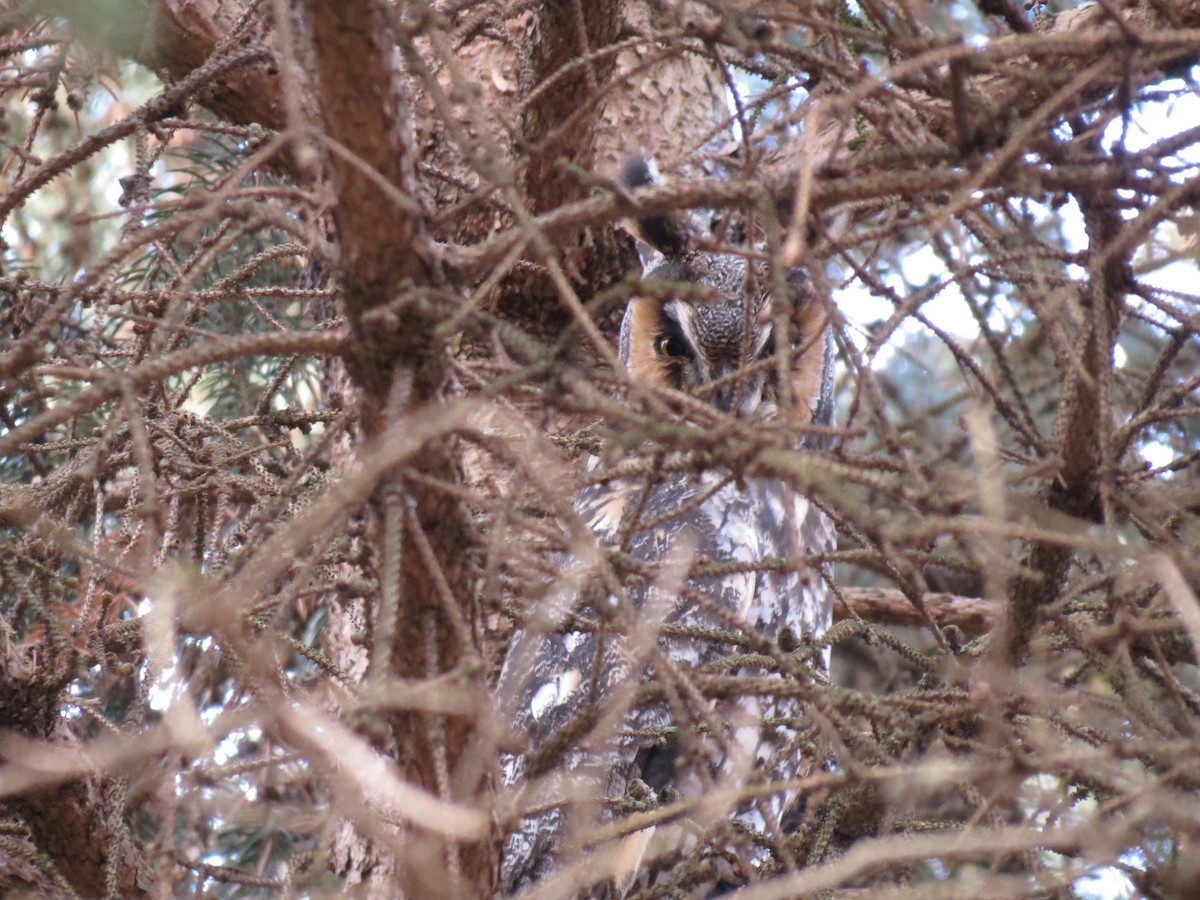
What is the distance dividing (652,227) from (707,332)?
0.89ft

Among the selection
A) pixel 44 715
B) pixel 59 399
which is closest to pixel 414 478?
pixel 44 715

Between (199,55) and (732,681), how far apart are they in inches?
74.1

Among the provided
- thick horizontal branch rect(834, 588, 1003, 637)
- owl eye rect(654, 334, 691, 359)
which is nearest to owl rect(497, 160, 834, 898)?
owl eye rect(654, 334, 691, 359)

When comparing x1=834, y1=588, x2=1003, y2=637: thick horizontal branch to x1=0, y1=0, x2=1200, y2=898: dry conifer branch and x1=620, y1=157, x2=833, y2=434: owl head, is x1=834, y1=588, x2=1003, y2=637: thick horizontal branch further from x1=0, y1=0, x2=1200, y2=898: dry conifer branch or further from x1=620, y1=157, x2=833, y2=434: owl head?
x1=0, y1=0, x2=1200, y2=898: dry conifer branch

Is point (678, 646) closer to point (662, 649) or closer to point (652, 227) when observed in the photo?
point (662, 649)

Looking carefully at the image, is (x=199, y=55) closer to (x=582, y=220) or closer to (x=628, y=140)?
(x=628, y=140)

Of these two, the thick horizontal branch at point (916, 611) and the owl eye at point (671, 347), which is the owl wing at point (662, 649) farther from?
the owl eye at point (671, 347)

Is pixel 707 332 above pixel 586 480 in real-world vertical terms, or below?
above

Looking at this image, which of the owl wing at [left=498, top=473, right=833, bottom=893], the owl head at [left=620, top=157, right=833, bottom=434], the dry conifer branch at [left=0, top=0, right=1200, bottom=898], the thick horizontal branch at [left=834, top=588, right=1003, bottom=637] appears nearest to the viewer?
the dry conifer branch at [left=0, top=0, right=1200, bottom=898]

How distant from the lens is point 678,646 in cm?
240

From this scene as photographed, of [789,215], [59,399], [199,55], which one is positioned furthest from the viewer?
[59,399]

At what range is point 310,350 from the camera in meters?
1.09

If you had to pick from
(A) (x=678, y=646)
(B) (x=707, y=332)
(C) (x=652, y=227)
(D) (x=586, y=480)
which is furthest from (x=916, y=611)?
(D) (x=586, y=480)

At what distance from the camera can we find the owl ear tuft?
96.6 inches
